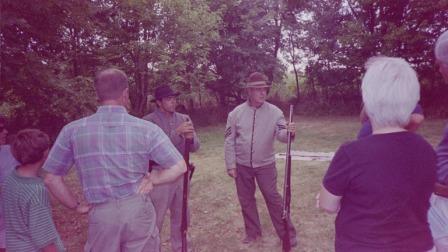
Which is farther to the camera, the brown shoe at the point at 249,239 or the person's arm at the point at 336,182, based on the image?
the brown shoe at the point at 249,239

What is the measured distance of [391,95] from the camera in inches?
71.4

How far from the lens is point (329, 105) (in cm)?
2119

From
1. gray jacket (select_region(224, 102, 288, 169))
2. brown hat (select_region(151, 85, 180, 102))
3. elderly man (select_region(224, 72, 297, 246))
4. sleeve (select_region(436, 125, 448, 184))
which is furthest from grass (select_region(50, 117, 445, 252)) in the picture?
sleeve (select_region(436, 125, 448, 184))

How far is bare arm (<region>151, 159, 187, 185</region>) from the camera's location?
9.23 ft

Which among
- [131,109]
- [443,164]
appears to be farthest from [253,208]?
[131,109]

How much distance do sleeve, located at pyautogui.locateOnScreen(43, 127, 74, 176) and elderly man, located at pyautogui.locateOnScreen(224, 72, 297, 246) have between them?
249 cm

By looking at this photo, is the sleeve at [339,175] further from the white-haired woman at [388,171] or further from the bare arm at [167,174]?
the bare arm at [167,174]

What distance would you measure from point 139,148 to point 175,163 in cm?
30

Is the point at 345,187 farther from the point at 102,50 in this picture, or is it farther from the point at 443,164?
the point at 102,50

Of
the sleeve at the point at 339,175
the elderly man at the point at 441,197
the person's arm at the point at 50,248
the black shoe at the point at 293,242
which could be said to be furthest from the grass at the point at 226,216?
the sleeve at the point at 339,175

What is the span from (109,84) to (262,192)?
110 inches

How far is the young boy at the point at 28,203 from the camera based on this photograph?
2.79 meters

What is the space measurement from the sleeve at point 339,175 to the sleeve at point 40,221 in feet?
6.79

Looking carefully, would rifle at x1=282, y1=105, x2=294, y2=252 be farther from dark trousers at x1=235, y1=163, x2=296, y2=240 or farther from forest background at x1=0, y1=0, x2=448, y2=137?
forest background at x1=0, y1=0, x2=448, y2=137
